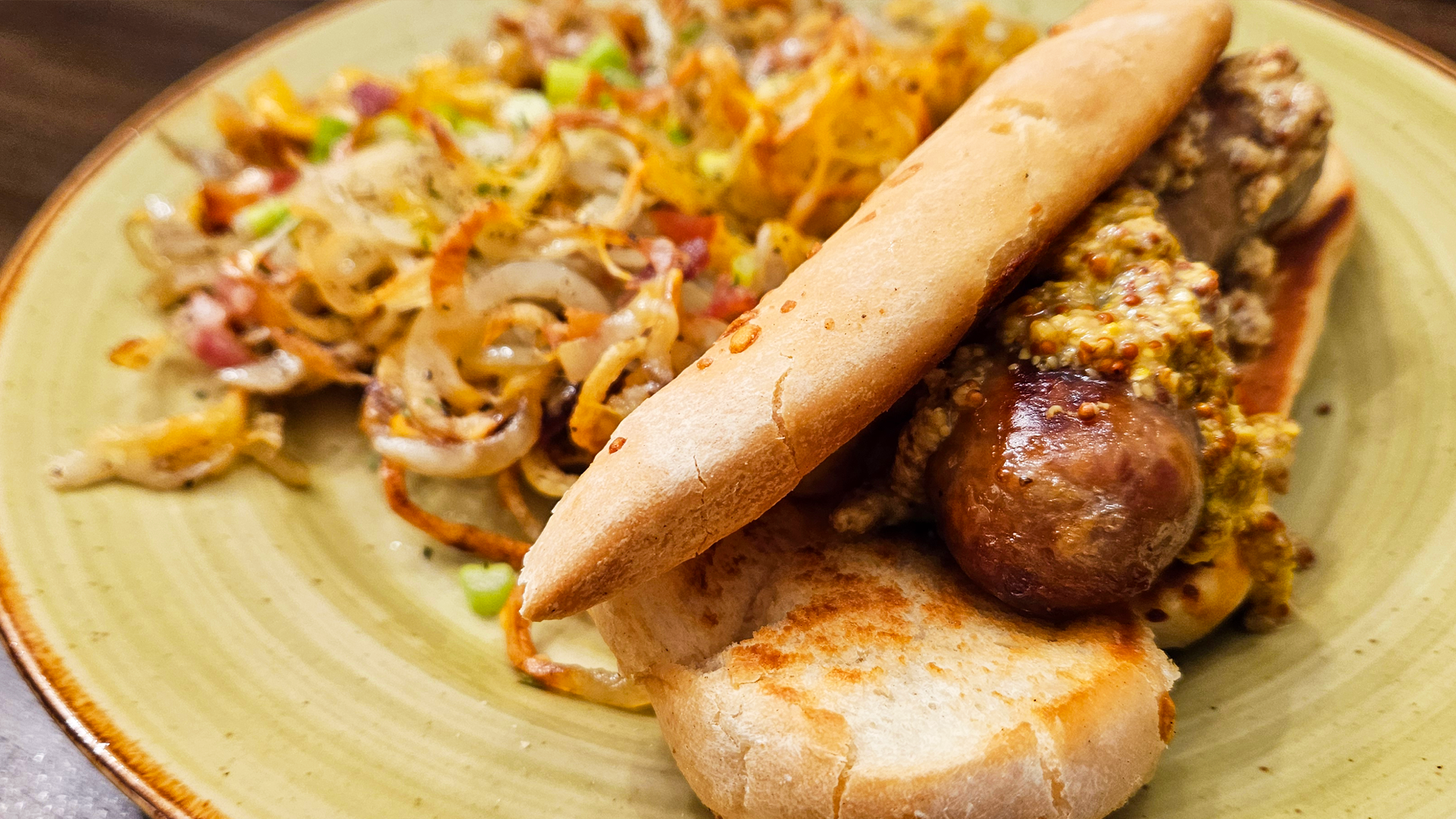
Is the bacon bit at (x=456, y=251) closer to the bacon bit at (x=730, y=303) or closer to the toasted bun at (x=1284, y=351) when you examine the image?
the bacon bit at (x=730, y=303)

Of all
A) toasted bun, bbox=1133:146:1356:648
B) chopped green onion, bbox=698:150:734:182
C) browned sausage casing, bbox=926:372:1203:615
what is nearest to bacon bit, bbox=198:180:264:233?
chopped green onion, bbox=698:150:734:182

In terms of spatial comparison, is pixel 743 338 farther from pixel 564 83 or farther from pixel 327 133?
pixel 327 133

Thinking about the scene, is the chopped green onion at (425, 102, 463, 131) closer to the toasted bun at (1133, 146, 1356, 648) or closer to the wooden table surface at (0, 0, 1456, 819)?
the wooden table surface at (0, 0, 1456, 819)

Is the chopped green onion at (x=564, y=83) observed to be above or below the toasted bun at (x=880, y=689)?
above

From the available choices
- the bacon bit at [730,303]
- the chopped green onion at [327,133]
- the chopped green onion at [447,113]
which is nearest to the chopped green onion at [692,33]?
the chopped green onion at [447,113]

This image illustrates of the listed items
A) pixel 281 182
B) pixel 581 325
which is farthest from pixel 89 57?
pixel 581 325

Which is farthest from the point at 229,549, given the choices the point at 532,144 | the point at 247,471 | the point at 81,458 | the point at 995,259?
the point at 995,259
